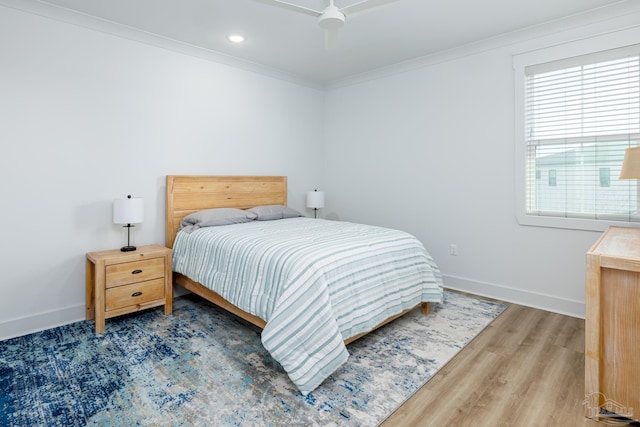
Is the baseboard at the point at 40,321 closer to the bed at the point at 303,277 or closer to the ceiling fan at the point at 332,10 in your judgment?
the bed at the point at 303,277

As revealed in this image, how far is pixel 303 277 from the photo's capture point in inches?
80.9

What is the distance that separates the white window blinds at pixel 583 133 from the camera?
2746 millimetres

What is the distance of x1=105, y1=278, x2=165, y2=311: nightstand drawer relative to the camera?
276 cm

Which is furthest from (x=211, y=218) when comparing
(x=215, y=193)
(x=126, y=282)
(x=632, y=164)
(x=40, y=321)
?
(x=632, y=164)

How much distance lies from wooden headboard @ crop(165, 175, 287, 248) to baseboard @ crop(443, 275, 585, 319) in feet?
7.60

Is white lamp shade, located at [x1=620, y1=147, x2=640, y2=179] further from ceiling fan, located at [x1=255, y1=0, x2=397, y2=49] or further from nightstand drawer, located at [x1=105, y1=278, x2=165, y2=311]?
nightstand drawer, located at [x1=105, y1=278, x2=165, y2=311]

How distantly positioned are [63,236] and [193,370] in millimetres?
1716

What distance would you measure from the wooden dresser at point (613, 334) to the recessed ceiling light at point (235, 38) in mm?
3285

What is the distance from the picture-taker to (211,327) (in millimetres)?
2826

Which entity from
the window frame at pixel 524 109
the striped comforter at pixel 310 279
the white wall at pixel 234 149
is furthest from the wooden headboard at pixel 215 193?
the window frame at pixel 524 109

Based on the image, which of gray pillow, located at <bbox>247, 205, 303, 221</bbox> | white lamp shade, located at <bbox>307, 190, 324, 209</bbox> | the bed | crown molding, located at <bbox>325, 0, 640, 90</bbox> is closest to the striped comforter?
the bed

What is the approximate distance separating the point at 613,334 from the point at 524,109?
2224 mm

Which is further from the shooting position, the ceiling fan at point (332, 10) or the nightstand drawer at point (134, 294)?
the nightstand drawer at point (134, 294)

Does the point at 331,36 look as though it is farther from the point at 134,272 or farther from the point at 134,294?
the point at 134,294
